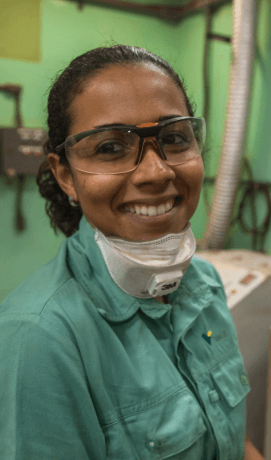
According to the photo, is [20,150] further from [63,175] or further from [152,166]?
[152,166]

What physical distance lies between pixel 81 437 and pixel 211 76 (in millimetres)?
2634

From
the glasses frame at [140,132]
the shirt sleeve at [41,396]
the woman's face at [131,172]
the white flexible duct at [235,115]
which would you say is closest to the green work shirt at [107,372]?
the shirt sleeve at [41,396]

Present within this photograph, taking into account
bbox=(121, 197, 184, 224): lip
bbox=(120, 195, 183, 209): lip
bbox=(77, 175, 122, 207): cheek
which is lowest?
bbox=(121, 197, 184, 224): lip

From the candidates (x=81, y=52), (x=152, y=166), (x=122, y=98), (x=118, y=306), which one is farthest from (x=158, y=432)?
(x=81, y=52)

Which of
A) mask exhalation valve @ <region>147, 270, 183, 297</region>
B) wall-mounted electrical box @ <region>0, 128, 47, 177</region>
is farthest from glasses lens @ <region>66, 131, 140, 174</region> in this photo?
wall-mounted electrical box @ <region>0, 128, 47, 177</region>

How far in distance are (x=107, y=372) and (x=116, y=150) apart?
46cm

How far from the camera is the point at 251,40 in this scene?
2.18 meters

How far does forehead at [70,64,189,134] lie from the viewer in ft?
2.33

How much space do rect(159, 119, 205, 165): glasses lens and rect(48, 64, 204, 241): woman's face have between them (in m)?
0.02

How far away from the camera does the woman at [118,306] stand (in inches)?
23.1

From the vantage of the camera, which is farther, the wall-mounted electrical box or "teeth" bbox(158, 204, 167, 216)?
the wall-mounted electrical box

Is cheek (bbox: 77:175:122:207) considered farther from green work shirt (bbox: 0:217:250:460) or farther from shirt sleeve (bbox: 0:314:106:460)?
shirt sleeve (bbox: 0:314:106:460)

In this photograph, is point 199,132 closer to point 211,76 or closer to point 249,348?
point 249,348

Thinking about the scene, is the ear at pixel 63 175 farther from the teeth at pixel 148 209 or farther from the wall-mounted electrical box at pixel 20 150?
the wall-mounted electrical box at pixel 20 150
